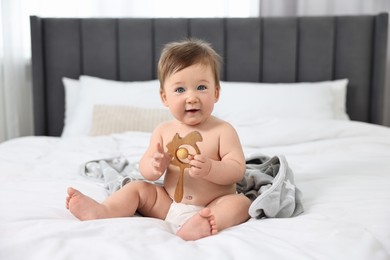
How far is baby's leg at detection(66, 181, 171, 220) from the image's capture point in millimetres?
1052

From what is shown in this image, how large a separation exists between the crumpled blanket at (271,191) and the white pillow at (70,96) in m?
1.55

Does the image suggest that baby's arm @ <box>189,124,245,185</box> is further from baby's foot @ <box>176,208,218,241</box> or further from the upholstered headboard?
the upholstered headboard

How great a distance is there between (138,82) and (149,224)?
1.76 m

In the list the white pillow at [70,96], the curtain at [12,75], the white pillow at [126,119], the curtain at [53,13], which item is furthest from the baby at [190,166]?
the curtain at [12,75]

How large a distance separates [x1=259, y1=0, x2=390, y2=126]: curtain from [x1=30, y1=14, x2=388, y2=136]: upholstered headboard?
20 centimetres

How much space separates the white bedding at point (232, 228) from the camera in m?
0.86

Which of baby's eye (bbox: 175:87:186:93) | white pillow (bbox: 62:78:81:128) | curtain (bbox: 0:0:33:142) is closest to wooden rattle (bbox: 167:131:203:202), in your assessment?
baby's eye (bbox: 175:87:186:93)

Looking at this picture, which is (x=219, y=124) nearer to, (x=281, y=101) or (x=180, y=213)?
(x=180, y=213)

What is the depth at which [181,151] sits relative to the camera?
108 cm

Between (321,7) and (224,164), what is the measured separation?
2082mm

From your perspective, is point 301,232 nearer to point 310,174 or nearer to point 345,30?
point 310,174

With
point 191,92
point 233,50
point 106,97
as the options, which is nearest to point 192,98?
point 191,92

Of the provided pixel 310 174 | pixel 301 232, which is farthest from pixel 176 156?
pixel 310 174

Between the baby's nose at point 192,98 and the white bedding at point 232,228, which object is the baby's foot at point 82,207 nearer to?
the white bedding at point 232,228
